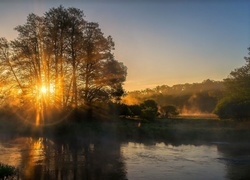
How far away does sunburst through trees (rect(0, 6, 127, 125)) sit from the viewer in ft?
145

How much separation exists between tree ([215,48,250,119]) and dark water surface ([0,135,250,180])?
10.6m

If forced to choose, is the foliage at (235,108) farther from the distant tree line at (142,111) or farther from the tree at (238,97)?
the distant tree line at (142,111)

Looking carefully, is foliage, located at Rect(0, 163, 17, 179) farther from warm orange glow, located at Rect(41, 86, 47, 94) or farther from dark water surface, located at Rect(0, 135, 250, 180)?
warm orange glow, located at Rect(41, 86, 47, 94)

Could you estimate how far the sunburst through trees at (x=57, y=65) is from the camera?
145 ft

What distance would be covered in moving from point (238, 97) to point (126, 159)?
24295mm

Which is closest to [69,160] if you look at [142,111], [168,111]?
[142,111]

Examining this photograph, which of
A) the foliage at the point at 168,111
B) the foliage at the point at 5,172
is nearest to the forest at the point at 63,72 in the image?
the foliage at the point at 168,111

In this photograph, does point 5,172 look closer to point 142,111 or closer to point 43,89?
point 43,89

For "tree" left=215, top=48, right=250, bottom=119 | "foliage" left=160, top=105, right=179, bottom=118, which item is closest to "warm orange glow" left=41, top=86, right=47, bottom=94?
"foliage" left=160, top=105, right=179, bottom=118

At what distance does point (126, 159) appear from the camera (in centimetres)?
2361

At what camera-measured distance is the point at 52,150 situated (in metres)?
27.7

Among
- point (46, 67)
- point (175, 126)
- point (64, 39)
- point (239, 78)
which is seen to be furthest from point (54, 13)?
point (239, 78)

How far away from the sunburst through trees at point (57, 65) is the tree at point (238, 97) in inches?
624

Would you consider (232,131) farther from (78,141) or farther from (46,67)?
(46,67)
